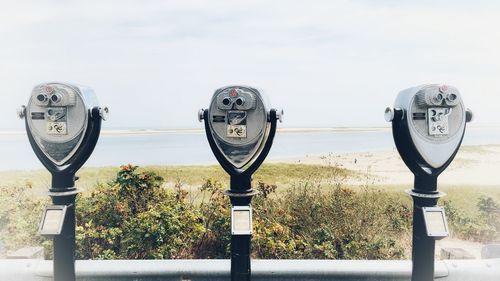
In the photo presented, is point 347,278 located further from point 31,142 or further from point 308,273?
point 31,142

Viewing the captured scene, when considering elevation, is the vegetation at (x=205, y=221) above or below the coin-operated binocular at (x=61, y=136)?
below

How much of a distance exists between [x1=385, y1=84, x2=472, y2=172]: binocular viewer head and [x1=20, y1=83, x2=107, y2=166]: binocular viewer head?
1.72m

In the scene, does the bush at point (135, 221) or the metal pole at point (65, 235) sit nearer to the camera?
the metal pole at point (65, 235)

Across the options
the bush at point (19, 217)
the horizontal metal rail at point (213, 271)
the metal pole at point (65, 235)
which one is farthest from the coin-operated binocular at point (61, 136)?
the bush at point (19, 217)

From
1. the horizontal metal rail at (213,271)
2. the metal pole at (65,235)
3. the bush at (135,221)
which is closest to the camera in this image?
the metal pole at (65,235)

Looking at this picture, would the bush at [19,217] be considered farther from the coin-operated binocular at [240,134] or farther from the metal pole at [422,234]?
the metal pole at [422,234]

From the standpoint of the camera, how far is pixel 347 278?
3.07 m

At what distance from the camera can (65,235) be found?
2758mm

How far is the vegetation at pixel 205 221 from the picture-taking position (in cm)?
378

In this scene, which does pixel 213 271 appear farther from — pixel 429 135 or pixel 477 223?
pixel 477 223

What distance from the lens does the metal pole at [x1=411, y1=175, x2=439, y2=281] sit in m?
2.71

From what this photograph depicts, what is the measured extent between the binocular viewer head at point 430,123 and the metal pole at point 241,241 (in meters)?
0.90

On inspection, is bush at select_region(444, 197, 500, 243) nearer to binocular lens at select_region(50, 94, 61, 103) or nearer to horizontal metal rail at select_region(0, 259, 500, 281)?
horizontal metal rail at select_region(0, 259, 500, 281)

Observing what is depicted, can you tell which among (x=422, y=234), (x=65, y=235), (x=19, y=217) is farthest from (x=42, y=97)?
(x=422, y=234)
